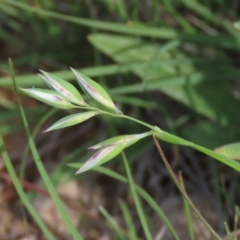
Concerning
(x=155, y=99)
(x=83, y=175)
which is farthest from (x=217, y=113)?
(x=83, y=175)

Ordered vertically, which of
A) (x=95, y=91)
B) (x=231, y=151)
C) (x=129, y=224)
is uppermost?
(x=95, y=91)

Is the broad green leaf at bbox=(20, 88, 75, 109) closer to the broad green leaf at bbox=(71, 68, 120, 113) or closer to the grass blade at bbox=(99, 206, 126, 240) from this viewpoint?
the broad green leaf at bbox=(71, 68, 120, 113)

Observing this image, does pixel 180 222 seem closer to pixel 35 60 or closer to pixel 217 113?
pixel 217 113

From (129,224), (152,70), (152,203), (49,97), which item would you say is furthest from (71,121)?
(152,70)

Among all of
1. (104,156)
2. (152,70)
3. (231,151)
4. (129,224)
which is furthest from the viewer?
(152,70)

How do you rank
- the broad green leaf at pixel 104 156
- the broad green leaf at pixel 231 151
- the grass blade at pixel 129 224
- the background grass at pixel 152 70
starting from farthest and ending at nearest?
the background grass at pixel 152 70
the grass blade at pixel 129 224
the broad green leaf at pixel 231 151
the broad green leaf at pixel 104 156

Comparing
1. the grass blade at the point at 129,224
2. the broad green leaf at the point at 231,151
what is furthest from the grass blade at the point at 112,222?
the broad green leaf at the point at 231,151

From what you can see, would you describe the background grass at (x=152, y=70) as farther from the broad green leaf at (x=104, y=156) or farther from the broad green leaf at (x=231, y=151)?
the broad green leaf at (x=104, y=156)

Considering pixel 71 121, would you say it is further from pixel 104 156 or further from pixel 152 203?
pixel 152 203

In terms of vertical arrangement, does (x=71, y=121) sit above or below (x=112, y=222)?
above

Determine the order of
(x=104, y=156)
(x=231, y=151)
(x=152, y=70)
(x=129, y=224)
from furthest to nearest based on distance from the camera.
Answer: (x=152, y=70)
(x=129, y=224)
(x=231, y=151)
(x=104, y=156)

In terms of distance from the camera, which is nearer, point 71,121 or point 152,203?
point 71,121
